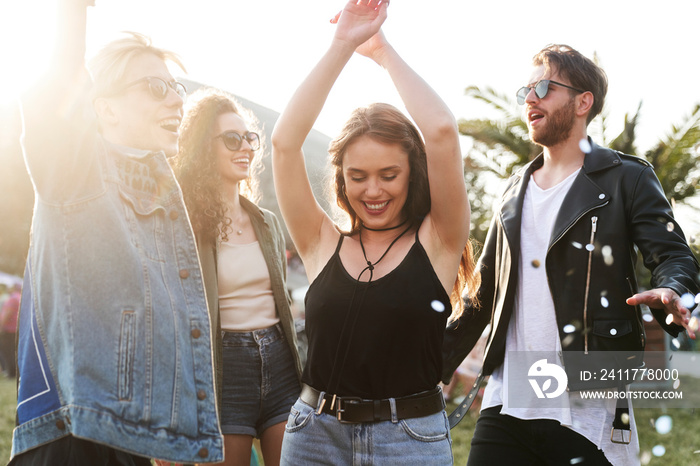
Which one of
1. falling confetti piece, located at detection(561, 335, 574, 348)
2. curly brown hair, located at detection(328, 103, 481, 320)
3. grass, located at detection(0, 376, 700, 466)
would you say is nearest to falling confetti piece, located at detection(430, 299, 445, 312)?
curly brown hair, located at detection(328, 103, 481, 320)

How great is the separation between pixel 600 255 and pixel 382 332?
44.3 inches

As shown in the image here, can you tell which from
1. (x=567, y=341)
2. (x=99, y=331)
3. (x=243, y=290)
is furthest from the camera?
(x=243, y=290)

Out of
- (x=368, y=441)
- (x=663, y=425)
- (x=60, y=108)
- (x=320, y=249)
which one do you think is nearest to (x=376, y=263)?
(x=320, y=249)

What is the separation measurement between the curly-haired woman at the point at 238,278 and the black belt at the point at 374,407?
1.10 meters

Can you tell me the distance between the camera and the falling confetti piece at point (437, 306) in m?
2.13

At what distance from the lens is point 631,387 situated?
107 inches

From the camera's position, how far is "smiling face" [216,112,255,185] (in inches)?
138

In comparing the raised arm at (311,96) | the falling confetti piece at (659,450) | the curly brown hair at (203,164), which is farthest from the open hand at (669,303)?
the falling confetti piece at (659,450)

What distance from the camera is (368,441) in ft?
6.59

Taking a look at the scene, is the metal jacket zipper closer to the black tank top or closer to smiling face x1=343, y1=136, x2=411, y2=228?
the black tank top

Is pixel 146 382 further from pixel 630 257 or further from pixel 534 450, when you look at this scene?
pixel 630 257

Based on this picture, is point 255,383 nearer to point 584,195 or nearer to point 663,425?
point 584,195

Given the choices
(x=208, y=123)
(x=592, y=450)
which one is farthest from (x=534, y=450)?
(x=208, y=123)

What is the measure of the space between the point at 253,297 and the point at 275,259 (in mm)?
259
